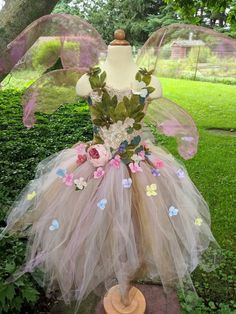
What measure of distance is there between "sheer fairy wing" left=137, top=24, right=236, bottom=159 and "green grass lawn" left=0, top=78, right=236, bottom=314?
0.12 meters

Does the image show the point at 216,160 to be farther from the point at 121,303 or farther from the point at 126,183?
the point at 126,183

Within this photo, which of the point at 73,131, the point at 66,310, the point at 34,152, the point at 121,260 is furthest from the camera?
the point at 73,131

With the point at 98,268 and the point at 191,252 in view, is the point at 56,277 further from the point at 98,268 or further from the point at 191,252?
the point at 191,252

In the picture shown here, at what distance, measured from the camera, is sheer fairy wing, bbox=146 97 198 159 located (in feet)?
4.95

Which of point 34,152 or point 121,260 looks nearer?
point 121,260

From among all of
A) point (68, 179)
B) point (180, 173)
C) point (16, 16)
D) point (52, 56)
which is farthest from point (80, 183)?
point (16, 16)

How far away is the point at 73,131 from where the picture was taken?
4355 mm

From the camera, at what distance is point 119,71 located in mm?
1419

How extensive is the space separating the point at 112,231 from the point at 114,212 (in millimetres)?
71

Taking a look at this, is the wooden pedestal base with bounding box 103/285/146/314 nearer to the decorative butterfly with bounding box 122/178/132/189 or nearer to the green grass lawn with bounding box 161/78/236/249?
the decorative butterfly with bounding box 122/178/132/189

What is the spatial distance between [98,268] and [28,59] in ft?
2.96

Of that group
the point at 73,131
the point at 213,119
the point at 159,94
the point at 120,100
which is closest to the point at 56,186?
the point at 120,100

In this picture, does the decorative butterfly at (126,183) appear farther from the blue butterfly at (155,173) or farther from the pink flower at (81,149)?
the pink flower at (81,149)

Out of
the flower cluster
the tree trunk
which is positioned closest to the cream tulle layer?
the flower cluster
